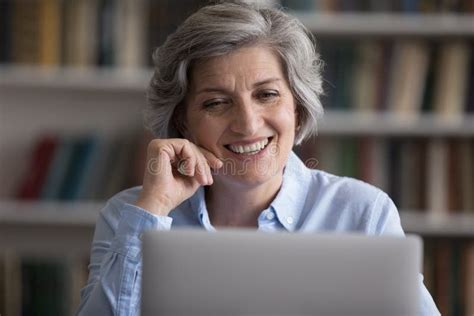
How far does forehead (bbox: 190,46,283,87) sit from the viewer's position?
1.89 meters

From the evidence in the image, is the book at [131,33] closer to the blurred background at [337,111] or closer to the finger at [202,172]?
the blurred background at [337,111]

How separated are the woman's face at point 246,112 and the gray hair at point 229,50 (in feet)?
0.09

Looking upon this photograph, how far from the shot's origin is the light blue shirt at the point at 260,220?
170 centimetres

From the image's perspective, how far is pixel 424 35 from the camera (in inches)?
125

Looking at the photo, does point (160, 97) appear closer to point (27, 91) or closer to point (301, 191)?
point (301, 191)

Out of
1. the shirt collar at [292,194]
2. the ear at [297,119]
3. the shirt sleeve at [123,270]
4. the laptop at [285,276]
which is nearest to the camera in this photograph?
the laptop at [285,276]

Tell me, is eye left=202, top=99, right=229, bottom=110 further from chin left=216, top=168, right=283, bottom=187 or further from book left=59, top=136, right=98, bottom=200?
book left=59, top=136, right=98, bottom=200

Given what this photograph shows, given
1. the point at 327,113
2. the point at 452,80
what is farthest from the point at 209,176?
the point at 452,80

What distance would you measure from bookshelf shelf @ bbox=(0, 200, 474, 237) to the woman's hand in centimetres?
133

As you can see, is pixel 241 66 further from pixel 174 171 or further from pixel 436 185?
pixel 436 185

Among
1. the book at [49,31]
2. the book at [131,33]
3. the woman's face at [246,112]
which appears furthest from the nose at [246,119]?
the book at [49,31]

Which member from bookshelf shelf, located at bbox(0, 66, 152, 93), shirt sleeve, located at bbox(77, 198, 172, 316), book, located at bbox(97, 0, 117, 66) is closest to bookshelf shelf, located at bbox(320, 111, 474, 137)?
bookshelf shelf, located at bbox(0, 66, 152, 93)

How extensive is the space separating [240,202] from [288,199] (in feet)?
0.35

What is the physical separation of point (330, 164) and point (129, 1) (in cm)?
95
